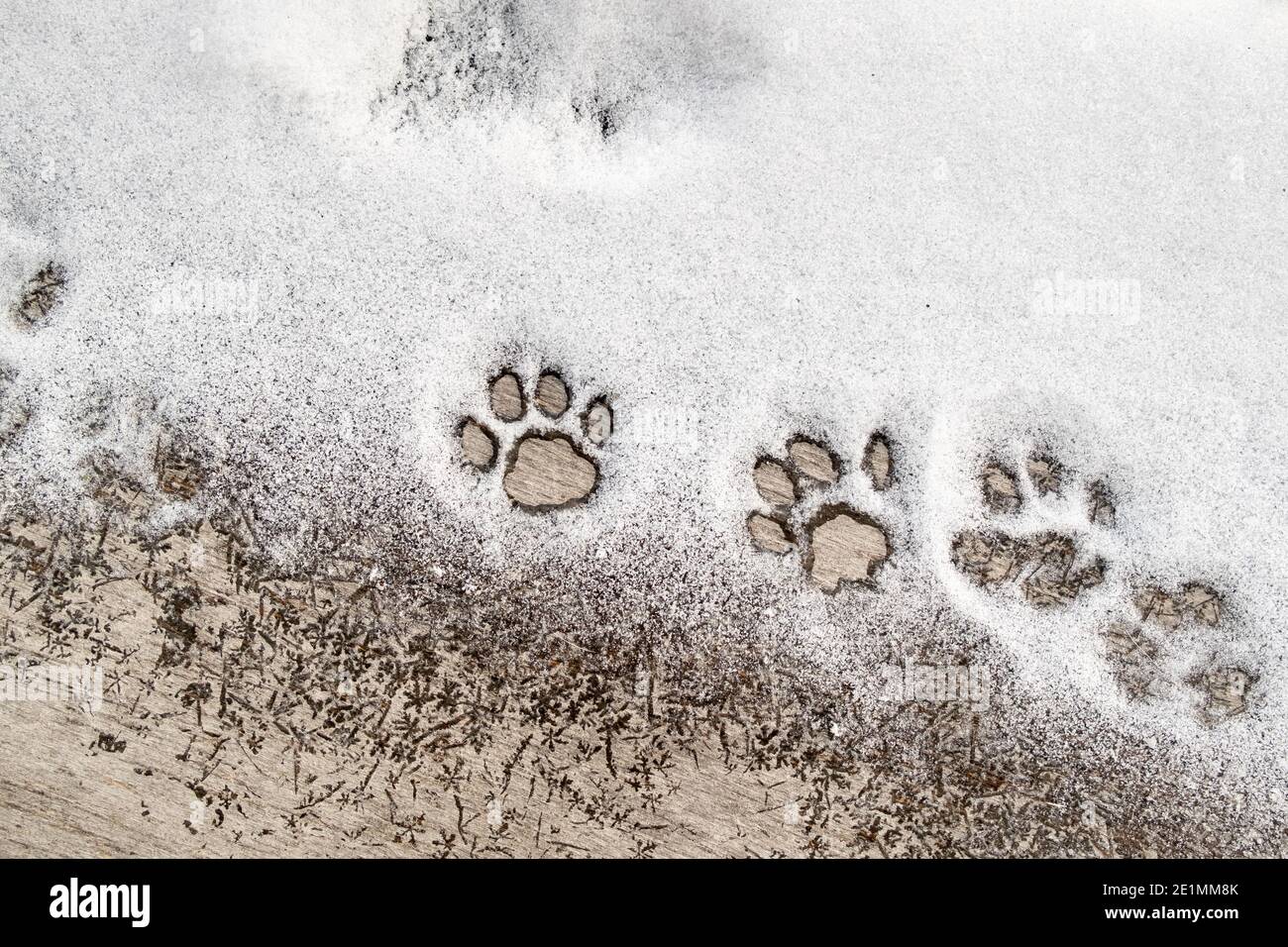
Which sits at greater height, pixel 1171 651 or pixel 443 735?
pixel 1171 651

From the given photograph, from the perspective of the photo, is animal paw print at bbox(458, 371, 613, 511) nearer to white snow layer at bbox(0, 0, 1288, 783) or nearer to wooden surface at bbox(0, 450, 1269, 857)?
white snow layer at bbox(0, 0, 1288, 783)

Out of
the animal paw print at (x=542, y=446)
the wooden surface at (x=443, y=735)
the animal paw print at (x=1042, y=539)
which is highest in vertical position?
the animal paw print at (x=542, y=446)

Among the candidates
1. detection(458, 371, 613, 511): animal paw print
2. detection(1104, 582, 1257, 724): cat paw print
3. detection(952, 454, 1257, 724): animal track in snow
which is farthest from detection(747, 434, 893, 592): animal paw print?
detection(1104, 582, 1257, 724): cat paw print

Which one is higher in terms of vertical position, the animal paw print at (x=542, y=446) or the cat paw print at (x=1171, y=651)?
the animal paw print at (x=542, y=446)

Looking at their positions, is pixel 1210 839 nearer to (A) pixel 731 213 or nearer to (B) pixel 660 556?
(B) pixel 660 556

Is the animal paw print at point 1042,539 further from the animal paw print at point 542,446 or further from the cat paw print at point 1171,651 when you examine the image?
the animal paw print at point 542,446

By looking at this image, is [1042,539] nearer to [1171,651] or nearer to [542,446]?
[1171,651]

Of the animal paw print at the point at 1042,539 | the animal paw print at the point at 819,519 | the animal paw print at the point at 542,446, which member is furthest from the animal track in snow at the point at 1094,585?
the animal paw print at the point at 542,446

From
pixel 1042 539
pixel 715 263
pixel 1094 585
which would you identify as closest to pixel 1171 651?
pixel 1094 585
